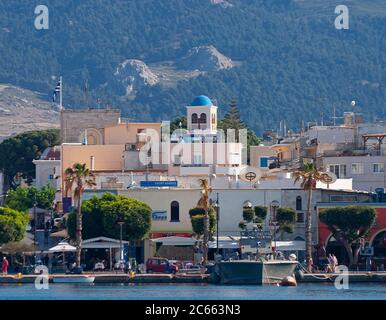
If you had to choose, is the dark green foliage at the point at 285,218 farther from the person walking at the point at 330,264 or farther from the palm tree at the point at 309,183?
the person walking at the point at 330,264

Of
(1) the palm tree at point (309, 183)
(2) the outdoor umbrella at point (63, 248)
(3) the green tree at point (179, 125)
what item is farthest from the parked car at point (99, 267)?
(3) the green tree at point (179, 125)

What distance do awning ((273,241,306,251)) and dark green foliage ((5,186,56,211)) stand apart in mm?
38054

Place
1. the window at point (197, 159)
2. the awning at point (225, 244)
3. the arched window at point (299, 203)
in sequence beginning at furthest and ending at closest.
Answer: the window at point (197, 159) → the arched window at point (299, 203) → the awning at point (225, 244)

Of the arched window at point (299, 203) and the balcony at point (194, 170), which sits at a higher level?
the balcony at point (194, 170)

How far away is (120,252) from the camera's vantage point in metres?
121

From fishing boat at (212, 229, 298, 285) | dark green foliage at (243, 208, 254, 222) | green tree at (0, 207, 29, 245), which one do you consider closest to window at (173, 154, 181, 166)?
green tree at (0, 207, 29, 245)

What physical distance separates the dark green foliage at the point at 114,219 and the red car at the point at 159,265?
5.83 m

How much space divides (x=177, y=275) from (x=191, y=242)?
1606cm

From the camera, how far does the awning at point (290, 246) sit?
392ft

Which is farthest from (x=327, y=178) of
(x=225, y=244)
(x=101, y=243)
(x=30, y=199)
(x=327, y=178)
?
(x=30, y=199)

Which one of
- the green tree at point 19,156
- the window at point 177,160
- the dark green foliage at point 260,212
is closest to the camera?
the dark green foliage at point 260,212

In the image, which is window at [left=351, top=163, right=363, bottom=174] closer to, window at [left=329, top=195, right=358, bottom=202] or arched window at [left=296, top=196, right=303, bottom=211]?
window at [left=329, top=195, right=358, bottom=202]

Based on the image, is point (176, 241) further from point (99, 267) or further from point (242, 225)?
point (99, 267)
